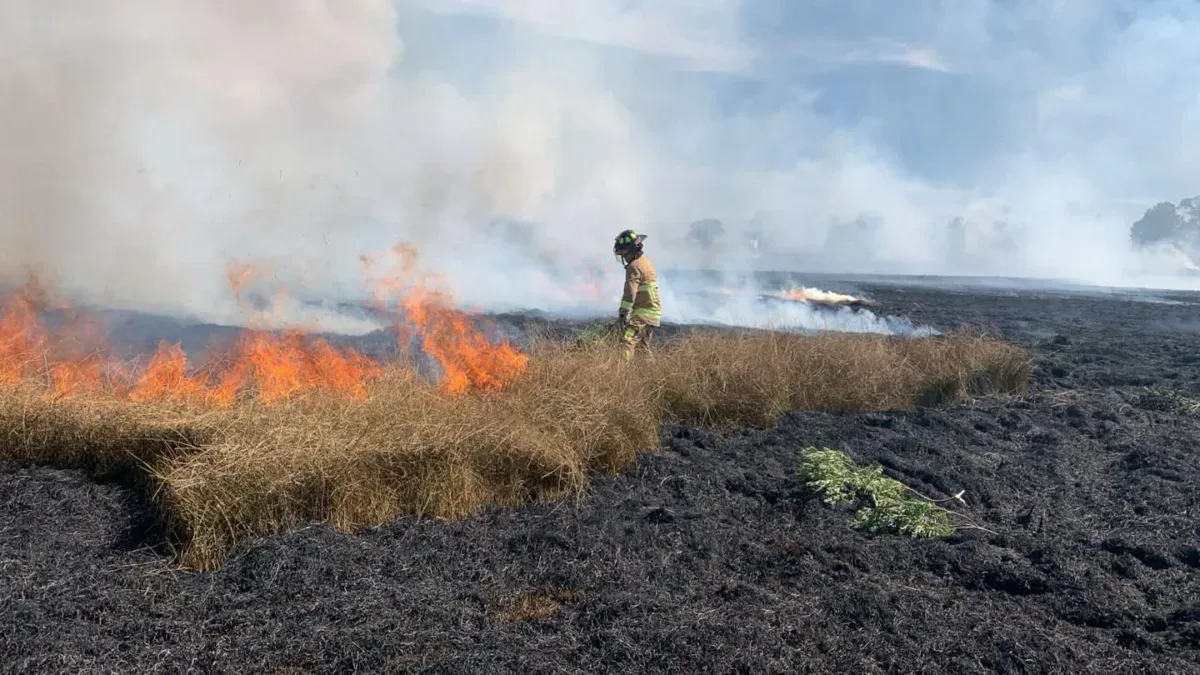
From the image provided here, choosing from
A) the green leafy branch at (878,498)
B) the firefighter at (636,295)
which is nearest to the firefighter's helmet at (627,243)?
the firefighter at (636,295)

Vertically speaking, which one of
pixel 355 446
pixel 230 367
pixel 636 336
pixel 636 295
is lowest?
pixel 355 446

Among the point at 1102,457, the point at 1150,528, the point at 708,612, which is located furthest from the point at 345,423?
the point at 1102,457

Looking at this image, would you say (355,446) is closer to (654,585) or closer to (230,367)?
(654,585)

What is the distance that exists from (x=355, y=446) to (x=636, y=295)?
5.25 metres

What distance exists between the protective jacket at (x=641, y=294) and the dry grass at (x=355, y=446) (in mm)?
1861

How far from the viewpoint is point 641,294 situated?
10523 mm

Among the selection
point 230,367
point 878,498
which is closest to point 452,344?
point 230,367

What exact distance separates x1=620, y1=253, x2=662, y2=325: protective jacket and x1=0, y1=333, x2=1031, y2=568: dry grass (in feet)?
6.10

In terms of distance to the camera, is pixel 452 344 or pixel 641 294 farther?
pixel 641 294

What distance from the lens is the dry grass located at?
527 centimetres

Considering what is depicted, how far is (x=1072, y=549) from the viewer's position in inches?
219

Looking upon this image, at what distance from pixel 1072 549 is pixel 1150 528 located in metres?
1.09

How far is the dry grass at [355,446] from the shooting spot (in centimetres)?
527

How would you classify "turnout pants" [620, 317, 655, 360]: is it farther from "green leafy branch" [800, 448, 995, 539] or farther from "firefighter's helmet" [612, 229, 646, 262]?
"green leafy branch" [800, 448, 995, 539]
